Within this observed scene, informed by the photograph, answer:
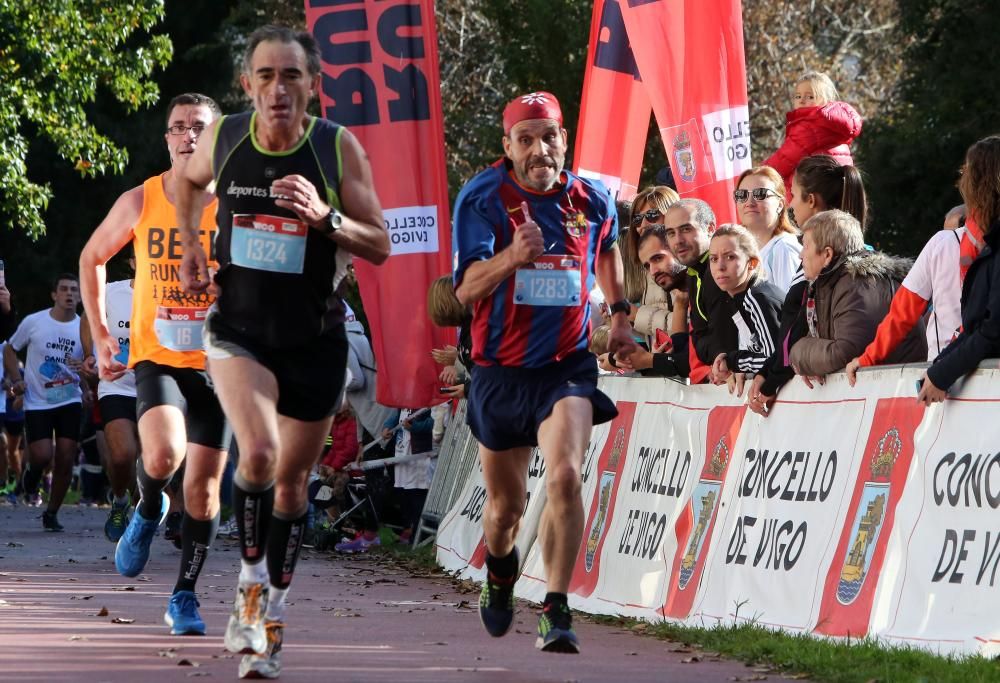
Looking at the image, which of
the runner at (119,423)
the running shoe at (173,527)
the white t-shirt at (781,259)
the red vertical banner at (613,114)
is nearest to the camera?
the white t-shirt at (781,259)

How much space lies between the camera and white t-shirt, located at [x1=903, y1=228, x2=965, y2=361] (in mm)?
8211

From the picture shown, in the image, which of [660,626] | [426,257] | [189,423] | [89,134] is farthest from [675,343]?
[89,134]

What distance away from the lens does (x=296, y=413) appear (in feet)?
22.9

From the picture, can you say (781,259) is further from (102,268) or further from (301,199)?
(301,199)

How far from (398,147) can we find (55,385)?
5.89m

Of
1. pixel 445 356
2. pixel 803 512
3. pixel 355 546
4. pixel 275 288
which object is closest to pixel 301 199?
pixel 275 288

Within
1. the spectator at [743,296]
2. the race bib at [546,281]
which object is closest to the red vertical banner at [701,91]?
the spectator at [743,296]

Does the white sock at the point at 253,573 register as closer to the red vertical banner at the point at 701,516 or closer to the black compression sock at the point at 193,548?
the black compression sock at the point at 193,548

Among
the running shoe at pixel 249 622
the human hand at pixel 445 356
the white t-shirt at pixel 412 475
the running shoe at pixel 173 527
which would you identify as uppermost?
the human hand at pixel 445 356

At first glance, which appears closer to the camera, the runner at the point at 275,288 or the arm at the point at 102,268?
the runner at the point at 275,288

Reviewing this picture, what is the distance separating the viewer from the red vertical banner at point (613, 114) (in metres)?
14.5

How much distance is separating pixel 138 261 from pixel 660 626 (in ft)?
10.5

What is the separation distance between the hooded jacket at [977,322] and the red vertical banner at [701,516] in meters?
2.04

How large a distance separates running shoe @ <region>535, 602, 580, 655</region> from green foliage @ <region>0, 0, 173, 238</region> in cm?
1850
